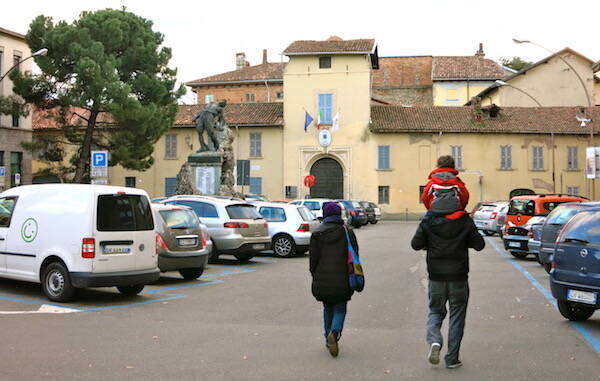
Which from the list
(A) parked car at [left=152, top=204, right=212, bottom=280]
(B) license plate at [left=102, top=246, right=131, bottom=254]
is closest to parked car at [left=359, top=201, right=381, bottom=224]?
(A) parked car at [left=152, top=204, right=212, bottom=280]

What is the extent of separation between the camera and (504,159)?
52.7 meters

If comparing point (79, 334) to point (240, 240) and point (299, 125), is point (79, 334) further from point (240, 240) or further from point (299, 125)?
point (299, 125)

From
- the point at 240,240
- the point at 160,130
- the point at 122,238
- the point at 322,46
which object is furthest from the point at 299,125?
the point at 122,238

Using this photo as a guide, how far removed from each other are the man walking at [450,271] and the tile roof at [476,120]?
4597 cm

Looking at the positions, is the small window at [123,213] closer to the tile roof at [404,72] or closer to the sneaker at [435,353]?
the sneaker at [435,353]

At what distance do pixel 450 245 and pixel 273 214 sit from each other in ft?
47.1

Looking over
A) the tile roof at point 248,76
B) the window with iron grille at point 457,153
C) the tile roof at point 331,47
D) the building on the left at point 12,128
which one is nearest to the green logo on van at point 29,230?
the building on the left at point 12,128

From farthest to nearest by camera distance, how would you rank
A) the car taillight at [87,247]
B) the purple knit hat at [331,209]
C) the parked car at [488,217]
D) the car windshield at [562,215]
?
1. the parked car at [488,217]
2. the car windshield at [562,215]
3. the car taillight at [87,247]
4. the purple knit hat at [331,209]

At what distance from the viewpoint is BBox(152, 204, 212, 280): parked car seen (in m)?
13.6

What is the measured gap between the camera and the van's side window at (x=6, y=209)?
11.7 m

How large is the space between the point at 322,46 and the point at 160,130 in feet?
51.0

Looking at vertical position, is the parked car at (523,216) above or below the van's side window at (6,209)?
below

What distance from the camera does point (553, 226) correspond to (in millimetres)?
14898

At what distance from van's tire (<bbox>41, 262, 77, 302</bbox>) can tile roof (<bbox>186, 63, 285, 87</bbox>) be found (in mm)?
62465
